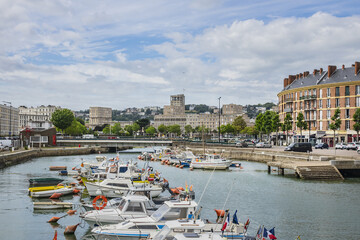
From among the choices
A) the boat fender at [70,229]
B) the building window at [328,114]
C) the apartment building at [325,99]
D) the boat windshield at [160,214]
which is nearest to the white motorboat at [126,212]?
the boat windshield at [160,214]

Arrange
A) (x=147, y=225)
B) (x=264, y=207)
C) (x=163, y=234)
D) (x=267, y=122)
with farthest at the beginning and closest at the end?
1. (x=267, y=122)
2. (x=264, y=207)
3. (x=147, y=225)
4. (x=163, y=234)

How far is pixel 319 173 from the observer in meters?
52.0

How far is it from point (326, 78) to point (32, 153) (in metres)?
82.9

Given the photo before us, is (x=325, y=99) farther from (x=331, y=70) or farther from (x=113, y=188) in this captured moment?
(x=113, y=188)

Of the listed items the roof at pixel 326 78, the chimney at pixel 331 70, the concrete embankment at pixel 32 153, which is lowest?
the concrete embankment at pixel 32 153

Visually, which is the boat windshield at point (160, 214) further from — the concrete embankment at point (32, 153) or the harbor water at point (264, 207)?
the concrete embankment at point (32, 153)

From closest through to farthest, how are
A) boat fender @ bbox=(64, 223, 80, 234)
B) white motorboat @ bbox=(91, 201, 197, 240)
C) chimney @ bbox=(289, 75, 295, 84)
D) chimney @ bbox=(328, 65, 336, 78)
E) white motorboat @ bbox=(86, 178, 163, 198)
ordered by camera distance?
1. white motorboat @ bbox=(91, 201, 197, 240)
2. boat fender @ bbox=(64, 223, 80, 234)
3. white motorboat @ bbox=(86, 178, 163, 198)
4. chimney @ bbox=(328, 65, 336, 78)
5. chimney @ bbox=(289, 75, 295, 84)

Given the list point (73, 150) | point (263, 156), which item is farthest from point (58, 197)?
point (73, 150)

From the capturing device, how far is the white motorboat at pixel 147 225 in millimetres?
21719

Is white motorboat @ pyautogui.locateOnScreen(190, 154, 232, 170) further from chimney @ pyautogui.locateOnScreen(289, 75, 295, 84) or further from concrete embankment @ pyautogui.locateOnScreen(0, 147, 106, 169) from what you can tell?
chimney @ pyautogui.locateOnScreen(289, 75, 295, 84)

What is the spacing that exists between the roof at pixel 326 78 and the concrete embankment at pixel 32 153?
6928cm

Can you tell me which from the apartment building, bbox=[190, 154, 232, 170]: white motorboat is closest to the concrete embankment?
bbox=[190, 154, 232, 170]: white motorboat

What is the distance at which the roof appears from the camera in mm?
100025

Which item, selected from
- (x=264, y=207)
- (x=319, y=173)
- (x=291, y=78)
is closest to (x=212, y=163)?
(x=319, y=173)
